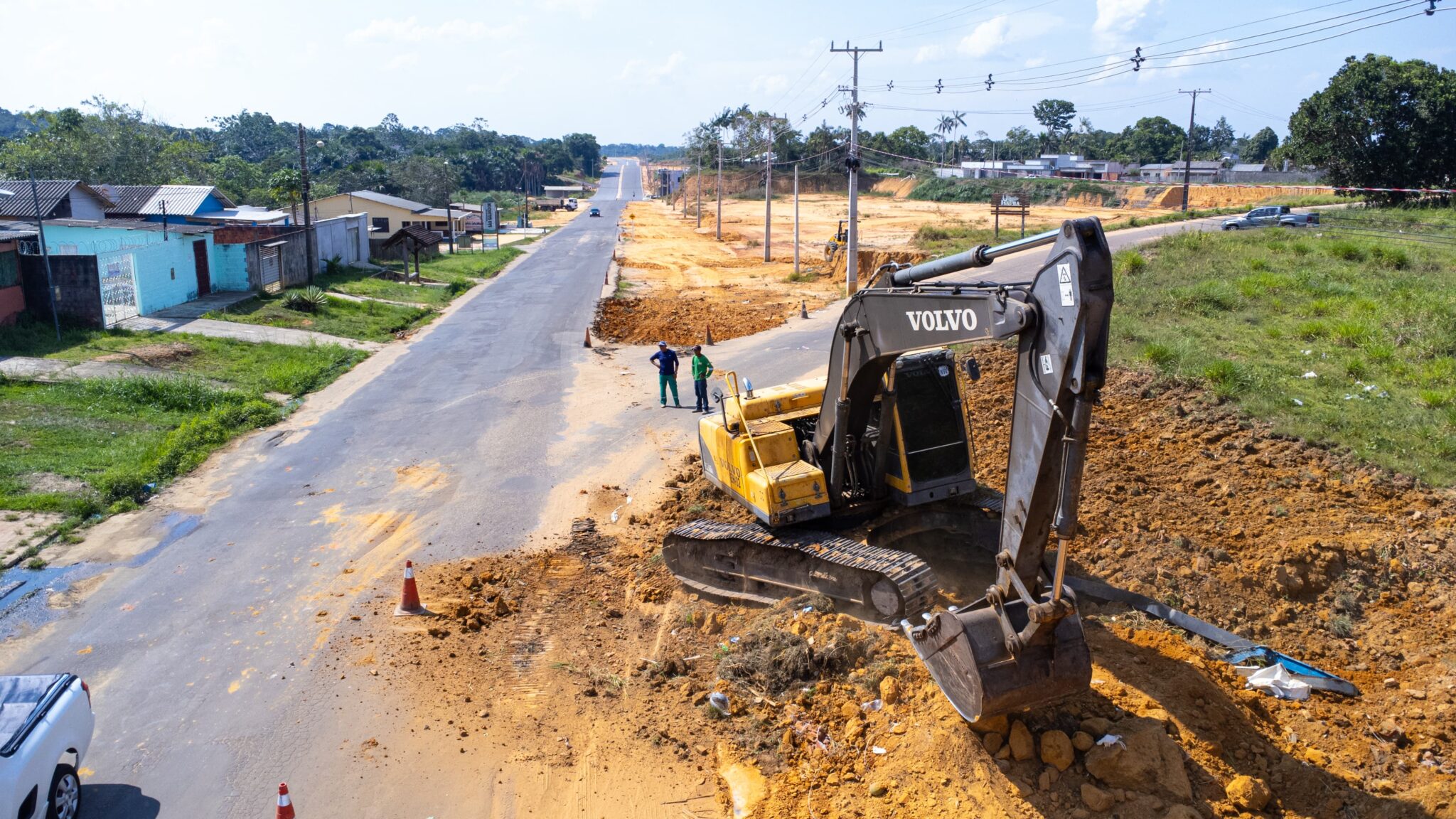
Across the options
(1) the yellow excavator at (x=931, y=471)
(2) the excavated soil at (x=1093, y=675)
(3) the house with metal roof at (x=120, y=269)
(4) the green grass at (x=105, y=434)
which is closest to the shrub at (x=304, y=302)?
(3) the house with metal roof at (x=120, y=269)

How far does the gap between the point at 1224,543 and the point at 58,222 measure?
123ft

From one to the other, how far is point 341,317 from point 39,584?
68.6ft

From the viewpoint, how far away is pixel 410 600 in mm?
11445

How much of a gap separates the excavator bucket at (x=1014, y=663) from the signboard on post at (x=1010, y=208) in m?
28.6

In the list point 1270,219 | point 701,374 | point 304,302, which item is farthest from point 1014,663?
point 1270,219

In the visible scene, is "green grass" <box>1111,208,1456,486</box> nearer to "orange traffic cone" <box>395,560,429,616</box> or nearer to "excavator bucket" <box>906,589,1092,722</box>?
"excavator bucket" <box>906,589,1092,722</box>

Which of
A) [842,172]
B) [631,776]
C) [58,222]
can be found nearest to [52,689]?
[631,776]

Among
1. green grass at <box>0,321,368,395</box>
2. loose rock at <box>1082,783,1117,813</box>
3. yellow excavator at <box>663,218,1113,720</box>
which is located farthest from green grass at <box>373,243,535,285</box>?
loose rock at <box>1082,783,1117,813</box>

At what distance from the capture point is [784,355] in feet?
86.1

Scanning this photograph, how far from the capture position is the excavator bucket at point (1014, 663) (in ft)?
22.7

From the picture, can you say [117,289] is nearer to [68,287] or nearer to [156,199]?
[68,287]

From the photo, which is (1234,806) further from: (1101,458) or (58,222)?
(58,222)

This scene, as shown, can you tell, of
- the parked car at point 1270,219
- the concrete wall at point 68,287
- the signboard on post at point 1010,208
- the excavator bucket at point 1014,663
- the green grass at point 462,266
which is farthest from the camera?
the green grass at point 462,266

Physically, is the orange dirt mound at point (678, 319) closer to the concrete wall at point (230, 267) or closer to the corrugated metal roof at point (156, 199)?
the concrete wall at point (230, 267)
